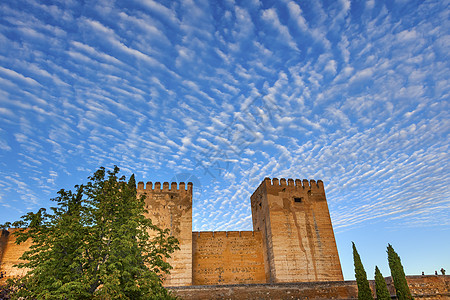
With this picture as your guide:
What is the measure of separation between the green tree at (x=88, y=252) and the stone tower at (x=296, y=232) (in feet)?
43.6

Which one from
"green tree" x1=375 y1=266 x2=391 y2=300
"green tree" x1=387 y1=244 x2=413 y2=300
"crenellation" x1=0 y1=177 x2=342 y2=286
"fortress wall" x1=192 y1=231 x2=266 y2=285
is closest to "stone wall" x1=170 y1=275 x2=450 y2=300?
"green tree" x1=387 y1=244 x2=413 y2=300

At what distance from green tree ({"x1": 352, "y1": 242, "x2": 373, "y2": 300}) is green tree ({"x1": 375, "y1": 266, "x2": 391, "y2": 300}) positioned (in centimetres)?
71

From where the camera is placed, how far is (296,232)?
2367cm

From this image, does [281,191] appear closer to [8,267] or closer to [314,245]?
[314,245]

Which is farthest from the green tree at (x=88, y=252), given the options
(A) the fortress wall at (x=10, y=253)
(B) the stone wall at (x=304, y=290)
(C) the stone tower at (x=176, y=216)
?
(A) the fortress wall at (x=10, y=253)

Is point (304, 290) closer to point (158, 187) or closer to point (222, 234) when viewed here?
point (222, 234)

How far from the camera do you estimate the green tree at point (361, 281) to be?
16.9 meters

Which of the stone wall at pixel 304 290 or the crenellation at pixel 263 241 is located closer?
the stone wall at pixel 304 290

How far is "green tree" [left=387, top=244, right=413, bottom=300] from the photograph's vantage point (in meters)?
17.6

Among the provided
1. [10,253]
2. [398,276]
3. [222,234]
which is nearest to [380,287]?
[398,276]

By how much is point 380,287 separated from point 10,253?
3149cm

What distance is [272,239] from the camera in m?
23.0

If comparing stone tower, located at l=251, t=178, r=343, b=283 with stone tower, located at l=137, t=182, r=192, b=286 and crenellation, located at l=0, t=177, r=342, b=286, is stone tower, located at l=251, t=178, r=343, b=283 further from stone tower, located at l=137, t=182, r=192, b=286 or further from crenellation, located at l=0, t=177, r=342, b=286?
Result: stone tower, located at l=137, t=182, r=192, b=286

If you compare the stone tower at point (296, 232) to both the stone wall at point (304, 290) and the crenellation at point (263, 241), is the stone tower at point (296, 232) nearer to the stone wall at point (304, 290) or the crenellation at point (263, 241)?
the crenellation at point (263, 241)
